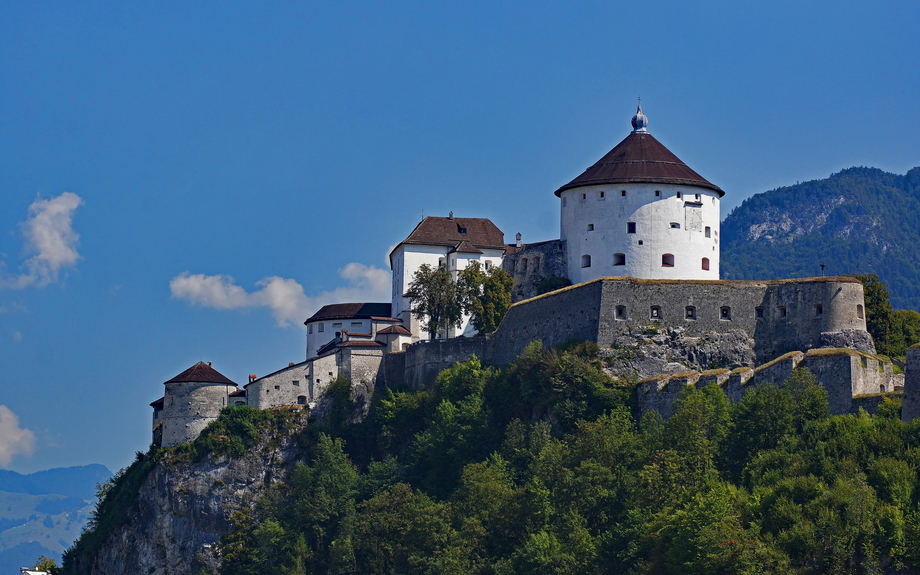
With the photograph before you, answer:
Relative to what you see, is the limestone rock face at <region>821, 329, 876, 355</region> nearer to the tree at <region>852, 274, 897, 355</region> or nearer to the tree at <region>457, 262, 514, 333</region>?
the tree at <region>852, 274, 897, 355</region>

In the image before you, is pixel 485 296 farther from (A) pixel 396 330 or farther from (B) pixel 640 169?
(B) pixel 640 169

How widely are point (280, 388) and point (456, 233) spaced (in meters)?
15.9

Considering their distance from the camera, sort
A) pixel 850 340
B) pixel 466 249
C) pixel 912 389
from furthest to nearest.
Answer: pixel 466 249 → pixel 850 340 → pixel 912 389

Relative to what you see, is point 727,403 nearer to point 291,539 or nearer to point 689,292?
point 689,292

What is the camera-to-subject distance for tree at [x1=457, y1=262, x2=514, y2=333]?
81000 millimetres

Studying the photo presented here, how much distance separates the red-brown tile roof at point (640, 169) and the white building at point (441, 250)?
7.76m

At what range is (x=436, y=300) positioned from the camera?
8200 centimetres

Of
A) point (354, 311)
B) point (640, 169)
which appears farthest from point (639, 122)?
point (354, 311)

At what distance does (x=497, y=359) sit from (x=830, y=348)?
903 inches

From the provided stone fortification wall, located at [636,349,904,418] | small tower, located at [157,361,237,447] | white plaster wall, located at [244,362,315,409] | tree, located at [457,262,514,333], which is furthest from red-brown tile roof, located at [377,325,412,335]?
stone fortification wall, located at [636,349,904,418]

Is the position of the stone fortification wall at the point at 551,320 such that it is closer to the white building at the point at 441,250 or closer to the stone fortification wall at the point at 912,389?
the white building at the point at 441,250

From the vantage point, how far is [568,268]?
262 feet

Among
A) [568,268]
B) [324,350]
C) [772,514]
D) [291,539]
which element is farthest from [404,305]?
[772,514]

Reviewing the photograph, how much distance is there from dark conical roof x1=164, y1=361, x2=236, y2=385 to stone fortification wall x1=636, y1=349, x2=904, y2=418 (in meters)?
28.3
